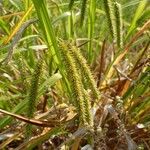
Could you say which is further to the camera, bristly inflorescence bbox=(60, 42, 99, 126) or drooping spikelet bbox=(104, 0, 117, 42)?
drooping spikelet bbox=(104, 0, 117, 42)

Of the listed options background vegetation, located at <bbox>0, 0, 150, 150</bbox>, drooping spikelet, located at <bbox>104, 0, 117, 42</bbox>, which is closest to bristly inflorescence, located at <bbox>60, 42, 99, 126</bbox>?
background vegetation, located at <bbox>0, 0, 150, 150</bbox>

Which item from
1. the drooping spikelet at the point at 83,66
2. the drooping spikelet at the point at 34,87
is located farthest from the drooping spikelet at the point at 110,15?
the drooping spikelet at the point at 34,87

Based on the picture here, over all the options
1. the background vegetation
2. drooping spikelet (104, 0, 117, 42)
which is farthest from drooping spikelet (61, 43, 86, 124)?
drooping spikelet (104, 0, 117, 42)

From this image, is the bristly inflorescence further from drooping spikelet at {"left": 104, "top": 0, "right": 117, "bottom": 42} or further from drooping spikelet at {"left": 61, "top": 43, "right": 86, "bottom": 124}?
drooping spikelet at {"left": 104, "top": 0, "right": 117, "bottom": 42}

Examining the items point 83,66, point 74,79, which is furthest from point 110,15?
point 74,79

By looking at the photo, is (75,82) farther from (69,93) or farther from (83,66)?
(69,93)

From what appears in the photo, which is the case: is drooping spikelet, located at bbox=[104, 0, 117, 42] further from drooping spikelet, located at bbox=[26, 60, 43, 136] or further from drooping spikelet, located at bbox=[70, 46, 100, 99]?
drooping spikelet, located at bbox=[26, 60, 43, 136]

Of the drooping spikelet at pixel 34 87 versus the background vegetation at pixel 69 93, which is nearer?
the drooping spikelet at pixel 34 87

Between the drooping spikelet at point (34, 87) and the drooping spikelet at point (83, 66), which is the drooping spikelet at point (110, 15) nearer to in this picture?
the drooping spikelet at point (83, 66)

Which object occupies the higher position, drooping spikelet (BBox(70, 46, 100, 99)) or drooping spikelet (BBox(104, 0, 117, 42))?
drooping spikelet (BBox(104, 0, 117, 42))

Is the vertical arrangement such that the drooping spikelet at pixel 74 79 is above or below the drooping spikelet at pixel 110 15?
below

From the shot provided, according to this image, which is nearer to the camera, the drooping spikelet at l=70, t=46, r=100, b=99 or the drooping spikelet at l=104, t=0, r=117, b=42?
the drooping spikelet at l=70, t=46, r=100, b=99

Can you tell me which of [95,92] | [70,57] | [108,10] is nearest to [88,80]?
[95,92]
